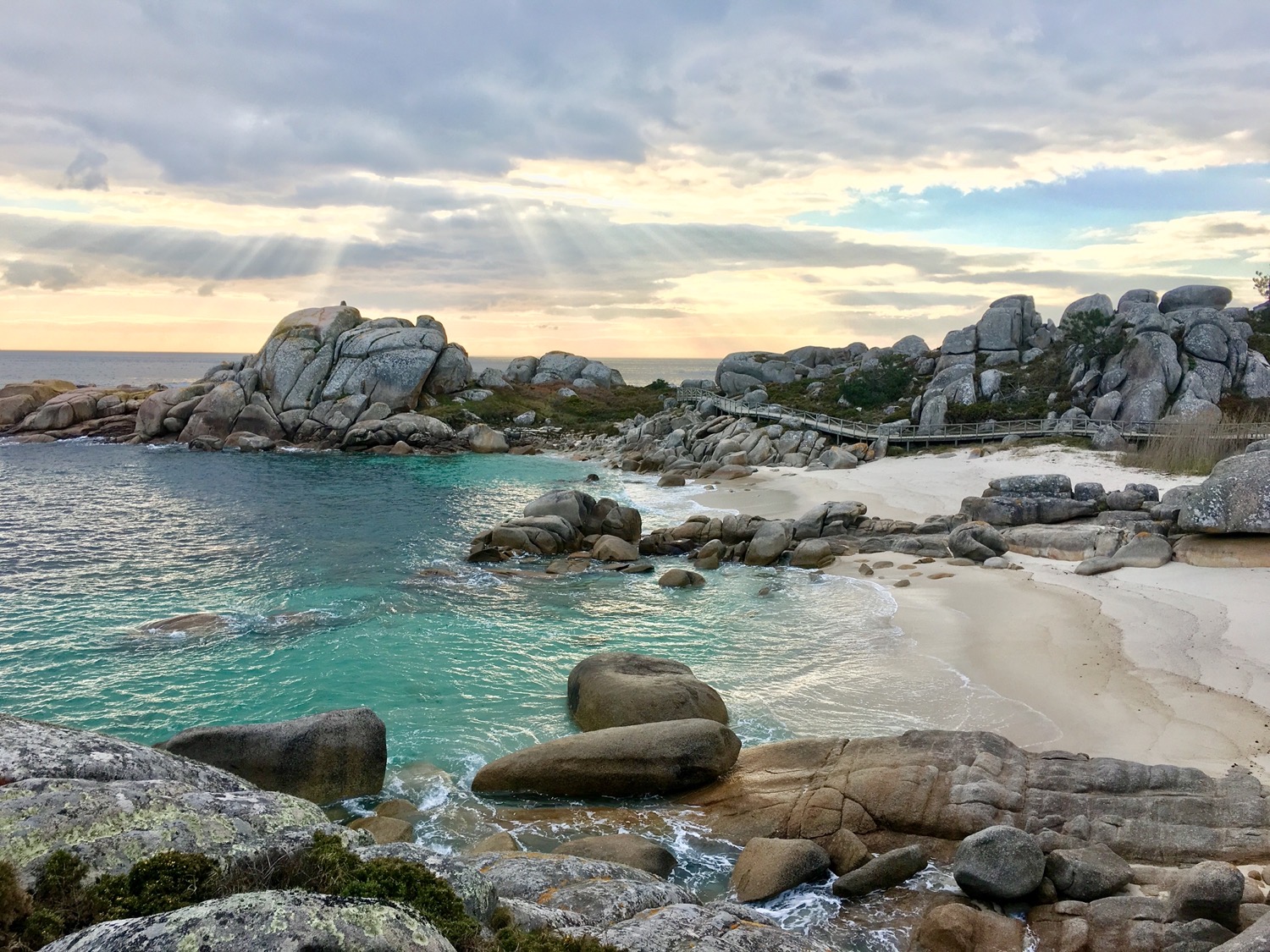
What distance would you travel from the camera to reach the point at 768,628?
77.1ft

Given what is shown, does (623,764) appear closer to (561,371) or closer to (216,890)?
(216,890)

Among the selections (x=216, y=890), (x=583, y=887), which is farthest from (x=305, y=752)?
(x=216, y=890)

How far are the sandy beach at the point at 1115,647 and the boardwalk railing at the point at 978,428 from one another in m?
18.2

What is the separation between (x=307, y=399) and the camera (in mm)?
72688

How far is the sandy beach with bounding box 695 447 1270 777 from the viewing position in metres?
14.6

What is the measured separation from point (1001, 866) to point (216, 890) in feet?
29.7

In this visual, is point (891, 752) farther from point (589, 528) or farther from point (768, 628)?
point (589, 528)

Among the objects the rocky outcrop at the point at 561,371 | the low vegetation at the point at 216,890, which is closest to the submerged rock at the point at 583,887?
the low vegetation at the point at 216,890

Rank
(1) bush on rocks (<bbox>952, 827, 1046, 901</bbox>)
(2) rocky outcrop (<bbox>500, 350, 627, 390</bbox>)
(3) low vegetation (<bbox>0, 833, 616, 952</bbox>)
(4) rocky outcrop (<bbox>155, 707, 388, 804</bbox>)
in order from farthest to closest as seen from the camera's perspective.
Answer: (2) rocky outcrop (<bbox>500, 350, 627, 390</bbox>)
(4) rocky outcrop (<bbox>155, 707, 388, 804</bbox>)
(1) bush on rocks (<bbox>952, 827, 1046, 901</bbox>)
(3) low vegetation (<bbox>0, 833, 616, 952</bbox>)

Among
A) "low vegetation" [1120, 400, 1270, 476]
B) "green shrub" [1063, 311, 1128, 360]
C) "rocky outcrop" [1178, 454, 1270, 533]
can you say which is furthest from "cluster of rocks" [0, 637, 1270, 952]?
"green shrub" [1063, 311, 1128, 360]

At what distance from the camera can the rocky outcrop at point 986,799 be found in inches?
438

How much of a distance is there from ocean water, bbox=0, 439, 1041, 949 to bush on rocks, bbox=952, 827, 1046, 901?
4.68 ft

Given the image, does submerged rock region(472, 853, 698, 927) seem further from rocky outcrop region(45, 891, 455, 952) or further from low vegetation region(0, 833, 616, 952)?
rocky outcrop region(45, 891, 455, 952)

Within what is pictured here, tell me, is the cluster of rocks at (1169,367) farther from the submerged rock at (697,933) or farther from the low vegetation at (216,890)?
the low vegetation at (216,890)
